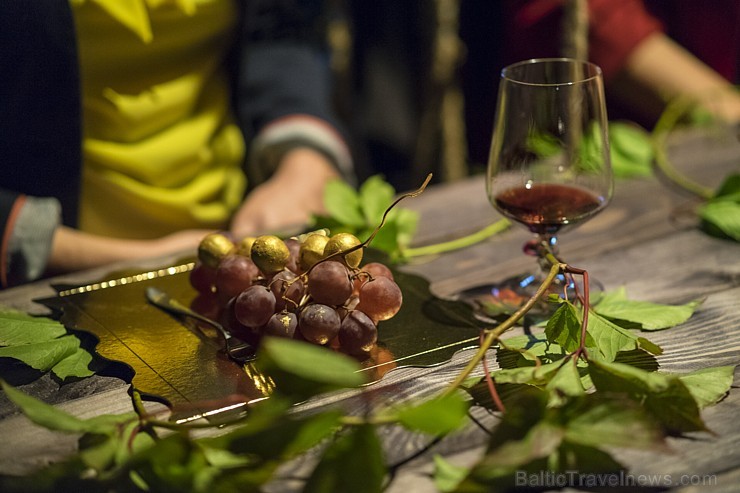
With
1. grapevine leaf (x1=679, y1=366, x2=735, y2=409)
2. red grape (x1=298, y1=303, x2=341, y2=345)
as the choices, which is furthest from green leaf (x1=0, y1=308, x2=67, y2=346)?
grapevine leaf (x1=679, y1=366, x2=735, y2=409)

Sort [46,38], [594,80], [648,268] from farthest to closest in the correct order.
Answer: [46,38] → [648,268] → [594,80]

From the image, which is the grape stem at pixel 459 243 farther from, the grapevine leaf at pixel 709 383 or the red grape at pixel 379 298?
the grapevine leaf at pixel 709 383

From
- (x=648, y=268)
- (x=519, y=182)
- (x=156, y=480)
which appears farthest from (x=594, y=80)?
(x=156, y=480)

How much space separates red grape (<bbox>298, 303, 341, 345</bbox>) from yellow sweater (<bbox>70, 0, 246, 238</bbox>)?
0.76 metres

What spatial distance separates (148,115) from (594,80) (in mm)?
796

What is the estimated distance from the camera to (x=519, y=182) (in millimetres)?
892

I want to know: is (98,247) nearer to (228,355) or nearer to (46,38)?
(46,38)

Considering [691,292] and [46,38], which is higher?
[46,38]

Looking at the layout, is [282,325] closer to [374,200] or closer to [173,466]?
[173,466]

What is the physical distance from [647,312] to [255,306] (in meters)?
0.39

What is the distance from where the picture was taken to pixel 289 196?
4.59 ft

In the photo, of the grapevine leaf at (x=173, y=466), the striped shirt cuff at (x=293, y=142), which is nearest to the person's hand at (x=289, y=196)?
the striped shirt cuff at (x=293, y=142)

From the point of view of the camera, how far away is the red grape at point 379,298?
750 millimetres

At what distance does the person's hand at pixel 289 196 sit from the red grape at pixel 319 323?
1.40 feet
